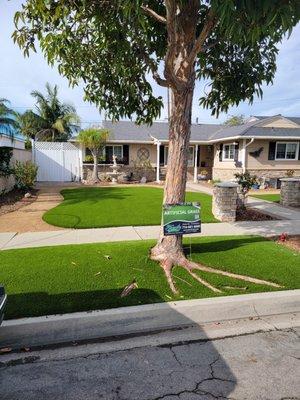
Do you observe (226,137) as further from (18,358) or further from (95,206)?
(18,358)

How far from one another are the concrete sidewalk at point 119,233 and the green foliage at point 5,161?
23.5ft

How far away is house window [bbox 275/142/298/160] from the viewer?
831 inches

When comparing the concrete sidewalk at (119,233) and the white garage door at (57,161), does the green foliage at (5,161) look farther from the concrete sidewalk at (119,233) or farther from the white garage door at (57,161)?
the white garage door at (57,161)

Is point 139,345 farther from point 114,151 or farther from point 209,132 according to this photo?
point 209,132

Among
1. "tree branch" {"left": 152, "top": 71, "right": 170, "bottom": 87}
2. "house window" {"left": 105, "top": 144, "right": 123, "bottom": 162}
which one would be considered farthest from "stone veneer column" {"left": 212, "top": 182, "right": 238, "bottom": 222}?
"house window" {"left": 105, "top": 144, "right": 123, "bottom": 162}

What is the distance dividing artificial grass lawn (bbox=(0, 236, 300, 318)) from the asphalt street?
2.66 feet

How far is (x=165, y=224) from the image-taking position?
17.5 feet

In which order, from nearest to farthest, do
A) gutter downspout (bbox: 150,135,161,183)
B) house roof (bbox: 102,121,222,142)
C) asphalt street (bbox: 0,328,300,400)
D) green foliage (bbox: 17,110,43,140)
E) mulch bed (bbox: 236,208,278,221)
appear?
1. asphalt street (bbox: 0,328,300,400)
2. mulch bed (bbox: 236,208,278,221)
3. gutter downspout (bbox: 150,135,161,183)
4. house roof (bbox: 102,121,222,142)
5. green foliage (bbox: 17,110,43,140)

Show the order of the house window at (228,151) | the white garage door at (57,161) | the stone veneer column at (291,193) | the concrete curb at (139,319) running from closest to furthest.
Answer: the concrete curb at (139,319), the stone veneer column at (291,193), the house window at (228,151), the white garage door at (57,161)

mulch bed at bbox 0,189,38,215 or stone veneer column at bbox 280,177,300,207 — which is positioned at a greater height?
stone veneer column at bbox 280,177,300,207

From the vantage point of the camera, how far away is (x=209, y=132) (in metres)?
26.4

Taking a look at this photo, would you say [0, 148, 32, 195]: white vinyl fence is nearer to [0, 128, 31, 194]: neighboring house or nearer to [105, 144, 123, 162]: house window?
[0, 128, 31, 194]: neighboring house

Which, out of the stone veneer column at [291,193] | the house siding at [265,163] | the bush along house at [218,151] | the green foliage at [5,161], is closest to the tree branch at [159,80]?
the stone veneer column at [291,193]

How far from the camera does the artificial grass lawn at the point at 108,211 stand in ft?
30.3
